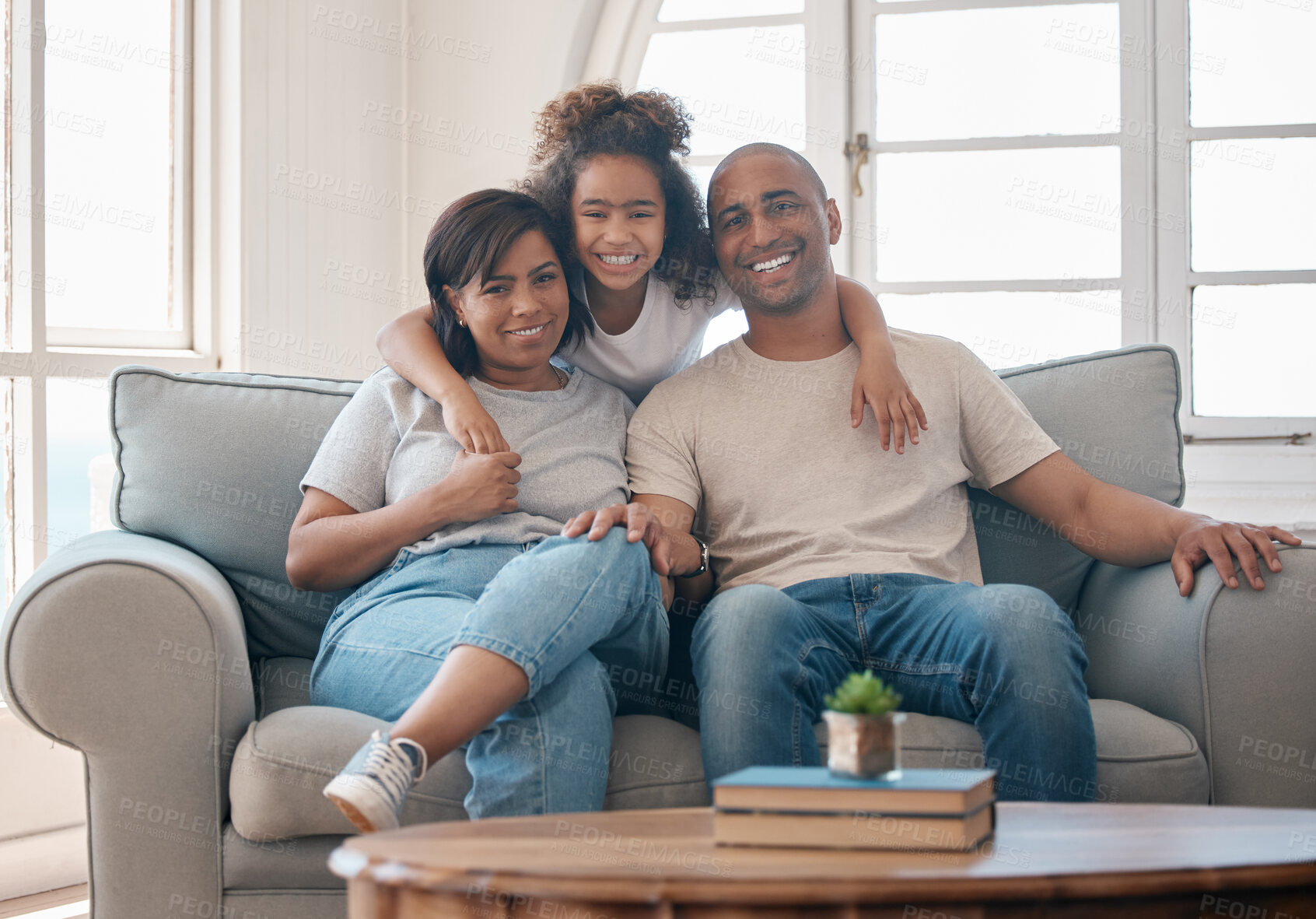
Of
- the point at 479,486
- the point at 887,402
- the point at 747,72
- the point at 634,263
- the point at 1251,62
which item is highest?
the point at 747,72

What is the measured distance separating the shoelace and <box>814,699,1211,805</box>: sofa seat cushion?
537mm

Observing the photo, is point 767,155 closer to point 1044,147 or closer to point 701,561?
point 701,561

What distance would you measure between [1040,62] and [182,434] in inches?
93.9

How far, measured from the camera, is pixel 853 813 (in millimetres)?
862

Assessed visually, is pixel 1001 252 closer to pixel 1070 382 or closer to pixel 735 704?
pixel 1070 382

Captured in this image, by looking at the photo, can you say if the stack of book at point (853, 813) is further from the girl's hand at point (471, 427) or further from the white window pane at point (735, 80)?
the white window pane at point (735, 80)

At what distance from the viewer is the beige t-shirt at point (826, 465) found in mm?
1731

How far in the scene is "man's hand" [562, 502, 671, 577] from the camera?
1.46 metres

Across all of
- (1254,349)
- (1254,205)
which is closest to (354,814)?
(1254,349)

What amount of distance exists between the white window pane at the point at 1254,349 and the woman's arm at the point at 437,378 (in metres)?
2.05

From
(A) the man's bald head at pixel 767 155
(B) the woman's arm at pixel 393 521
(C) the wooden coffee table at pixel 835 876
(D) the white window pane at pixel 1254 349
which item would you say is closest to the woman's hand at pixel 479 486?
(B) the woman's arm at pixel 393 521

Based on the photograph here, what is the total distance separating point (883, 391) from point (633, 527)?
0.48m

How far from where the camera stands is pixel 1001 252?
311 cm

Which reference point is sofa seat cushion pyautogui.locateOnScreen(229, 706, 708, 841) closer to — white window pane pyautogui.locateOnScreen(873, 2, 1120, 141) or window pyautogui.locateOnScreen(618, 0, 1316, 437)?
window pyautogui.locateOnScreen(618, 0, 1316, 437)
